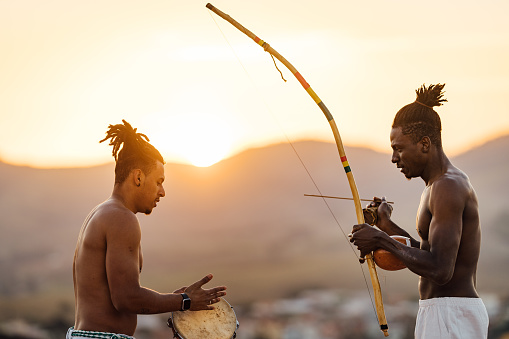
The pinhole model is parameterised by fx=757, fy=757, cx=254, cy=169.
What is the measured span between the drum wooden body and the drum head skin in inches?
55.4

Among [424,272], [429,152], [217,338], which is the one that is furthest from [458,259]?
[217,338]

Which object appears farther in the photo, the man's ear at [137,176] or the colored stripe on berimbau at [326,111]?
the colored stripe on berimbau at [326,111]

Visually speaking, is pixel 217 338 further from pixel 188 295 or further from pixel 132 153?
pixel 132 153

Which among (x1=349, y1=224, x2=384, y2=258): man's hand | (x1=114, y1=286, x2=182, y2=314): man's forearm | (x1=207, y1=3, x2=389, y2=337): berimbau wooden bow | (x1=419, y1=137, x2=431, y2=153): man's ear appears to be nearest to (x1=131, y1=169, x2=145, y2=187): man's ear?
(x1=114, y1=286, x2=182, y2=314): man's forearm

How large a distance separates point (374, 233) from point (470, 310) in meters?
0.94

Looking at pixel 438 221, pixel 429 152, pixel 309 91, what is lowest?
pixel 438 221

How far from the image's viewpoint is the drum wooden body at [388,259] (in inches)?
236

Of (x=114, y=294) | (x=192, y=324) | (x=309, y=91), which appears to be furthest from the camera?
(x=309, y=91)

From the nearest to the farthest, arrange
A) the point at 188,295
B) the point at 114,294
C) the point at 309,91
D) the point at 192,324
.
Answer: the point at 114,294 → the point at 188,295 → the point at 192,324 → the point at 309,91

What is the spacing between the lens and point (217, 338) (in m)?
6.41

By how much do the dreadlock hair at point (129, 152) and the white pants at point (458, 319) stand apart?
8.29 feet

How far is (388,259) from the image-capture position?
601cm

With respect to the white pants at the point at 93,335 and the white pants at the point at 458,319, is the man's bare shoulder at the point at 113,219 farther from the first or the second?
the white pants at the point at 458,319

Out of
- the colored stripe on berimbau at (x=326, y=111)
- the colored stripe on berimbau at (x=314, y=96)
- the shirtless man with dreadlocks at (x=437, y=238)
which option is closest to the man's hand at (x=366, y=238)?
the shirtless man with dreadlocks at (x=437, y=238)
